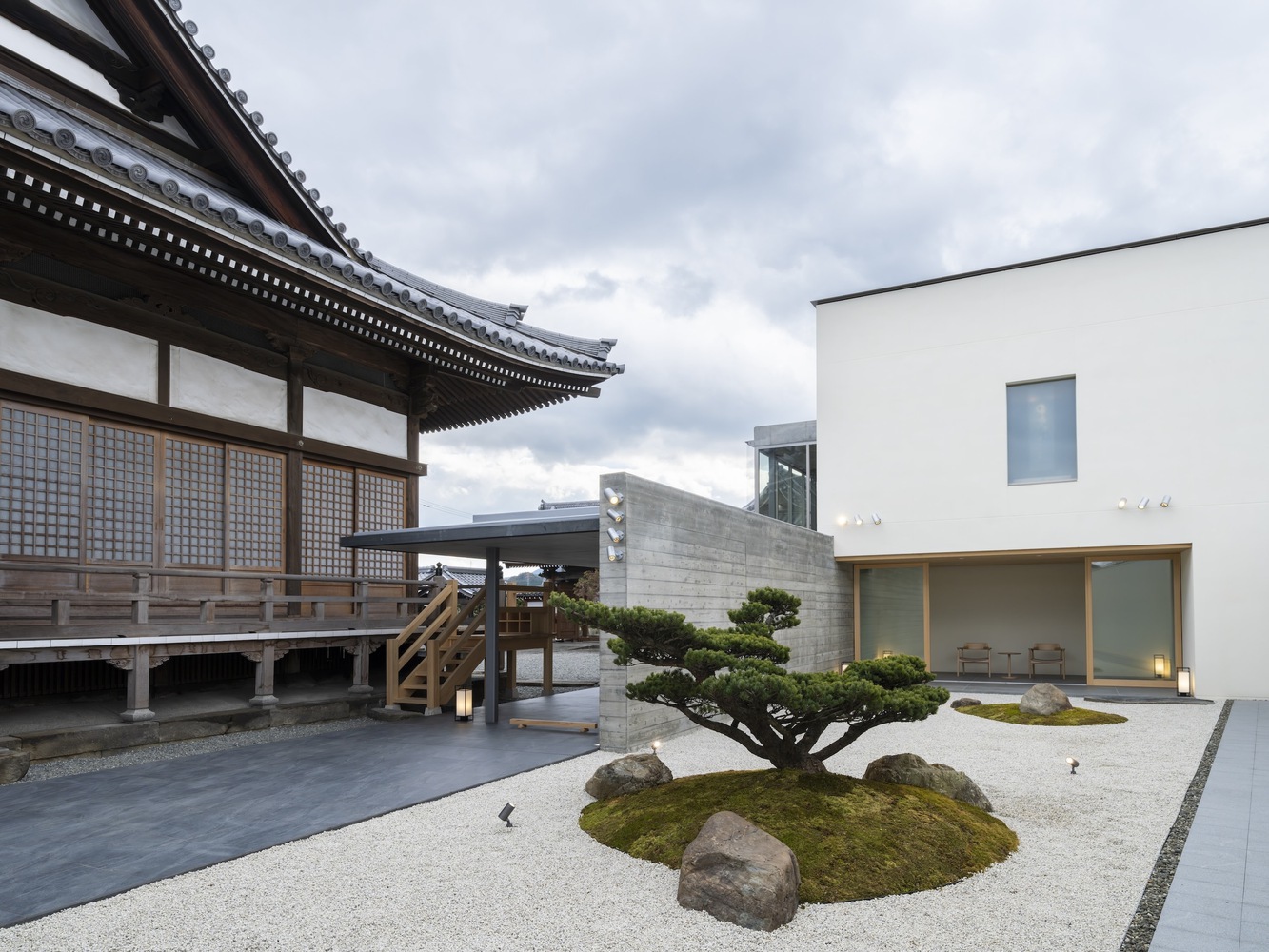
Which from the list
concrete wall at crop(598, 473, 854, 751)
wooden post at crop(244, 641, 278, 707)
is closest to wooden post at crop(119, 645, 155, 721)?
wooden post at crop(244, 641, 278, 707)

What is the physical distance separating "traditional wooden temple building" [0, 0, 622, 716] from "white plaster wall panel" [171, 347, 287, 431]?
0.07 ft

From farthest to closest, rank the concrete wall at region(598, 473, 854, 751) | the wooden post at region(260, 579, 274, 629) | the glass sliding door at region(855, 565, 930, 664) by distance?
the glass sliding door at region(855, 565, 930, 664) → the wooden post at region(260, 579, 274, 629) → the concrete wall at region(598, 473, 854, 751)

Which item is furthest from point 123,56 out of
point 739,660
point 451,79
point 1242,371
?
point 1242,371

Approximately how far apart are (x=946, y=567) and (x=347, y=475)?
37.3ft

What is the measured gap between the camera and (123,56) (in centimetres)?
834

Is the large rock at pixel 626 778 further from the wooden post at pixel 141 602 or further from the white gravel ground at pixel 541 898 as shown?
the wooden post at pixel 141 602

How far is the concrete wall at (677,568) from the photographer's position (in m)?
7.24

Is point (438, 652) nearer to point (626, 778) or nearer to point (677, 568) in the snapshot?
point (677, 568)

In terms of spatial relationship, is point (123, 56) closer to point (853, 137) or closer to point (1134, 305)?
point (853, 137)

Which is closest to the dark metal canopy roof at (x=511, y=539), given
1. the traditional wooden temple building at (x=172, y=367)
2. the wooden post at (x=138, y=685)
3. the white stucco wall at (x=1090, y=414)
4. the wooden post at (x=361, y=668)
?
the traditional wooden temple building at (x=172, y=367)

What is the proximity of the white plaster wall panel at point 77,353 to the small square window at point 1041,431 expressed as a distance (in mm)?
11842

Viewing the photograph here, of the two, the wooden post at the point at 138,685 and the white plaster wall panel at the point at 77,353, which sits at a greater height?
the white plaster wall panel at the point at 77,353

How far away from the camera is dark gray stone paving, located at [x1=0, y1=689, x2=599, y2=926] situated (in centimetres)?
417

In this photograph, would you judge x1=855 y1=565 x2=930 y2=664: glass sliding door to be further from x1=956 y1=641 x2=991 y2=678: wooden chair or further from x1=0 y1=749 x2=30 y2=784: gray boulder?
x1=0 y1=749 x2=30 y2=784: gray boulder
